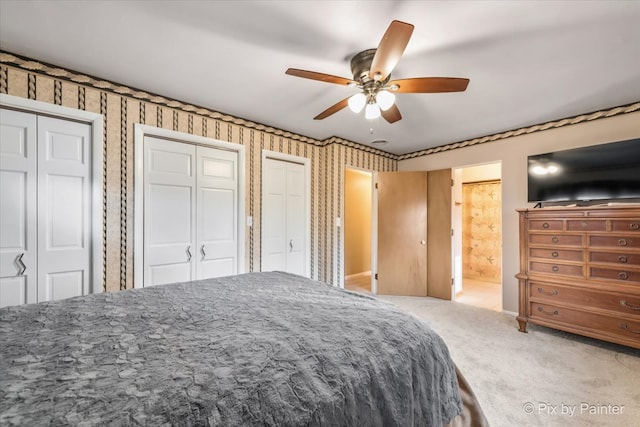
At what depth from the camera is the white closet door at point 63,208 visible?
6.80 feet

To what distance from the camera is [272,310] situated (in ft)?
4.05

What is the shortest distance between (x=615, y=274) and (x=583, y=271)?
0.65ft

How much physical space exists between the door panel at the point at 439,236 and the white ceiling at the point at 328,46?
1.53 m

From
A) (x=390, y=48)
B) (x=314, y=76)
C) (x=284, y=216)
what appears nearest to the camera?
(x=390, y=48)

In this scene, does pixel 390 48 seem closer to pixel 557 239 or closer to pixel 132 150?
pixel 132 150

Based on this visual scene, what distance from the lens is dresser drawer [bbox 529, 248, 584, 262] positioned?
249 centimetres

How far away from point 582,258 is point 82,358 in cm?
360

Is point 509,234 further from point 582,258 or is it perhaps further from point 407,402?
point 407,402

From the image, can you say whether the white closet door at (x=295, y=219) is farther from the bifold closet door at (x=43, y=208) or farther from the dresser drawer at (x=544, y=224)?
the dresser drawer at (x=544, y=224)

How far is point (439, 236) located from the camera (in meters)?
4.08

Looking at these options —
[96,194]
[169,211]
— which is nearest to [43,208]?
[96,194]

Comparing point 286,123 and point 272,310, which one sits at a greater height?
point 286,123

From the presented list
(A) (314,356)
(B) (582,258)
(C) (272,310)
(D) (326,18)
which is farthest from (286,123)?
(B) (582,258)

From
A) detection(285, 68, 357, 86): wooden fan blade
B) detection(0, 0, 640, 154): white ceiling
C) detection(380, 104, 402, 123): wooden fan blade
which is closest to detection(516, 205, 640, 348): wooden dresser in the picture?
detection(0, 0, 640, 154): white ceiling
